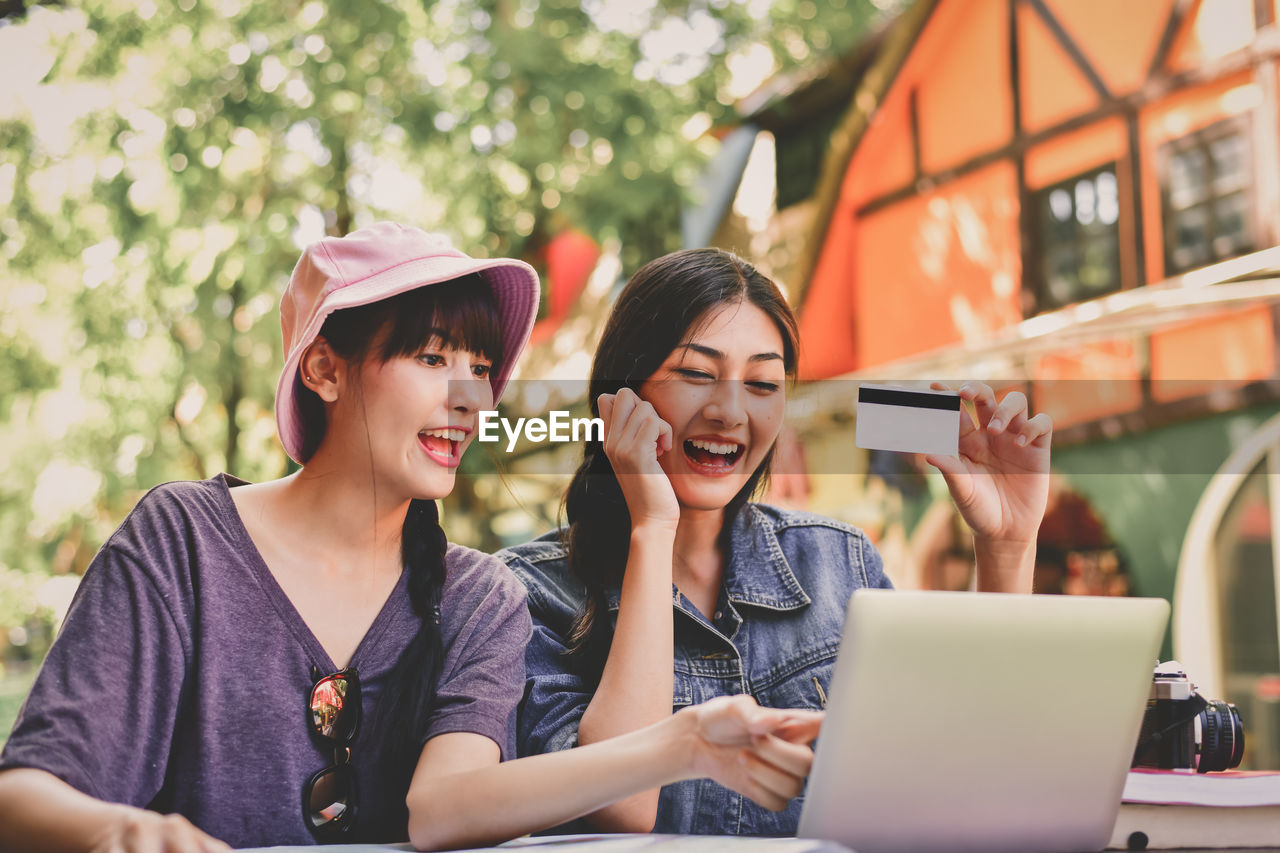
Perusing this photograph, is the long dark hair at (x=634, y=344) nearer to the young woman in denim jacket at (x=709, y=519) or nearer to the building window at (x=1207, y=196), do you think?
the young woman in denim jacket at (x=709, y=519)

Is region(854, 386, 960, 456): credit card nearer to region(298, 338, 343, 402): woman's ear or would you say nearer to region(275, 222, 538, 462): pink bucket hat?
region(275, 222, 538, 462): pink bucket hat

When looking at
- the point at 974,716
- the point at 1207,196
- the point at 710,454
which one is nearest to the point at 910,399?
the point at 710,454

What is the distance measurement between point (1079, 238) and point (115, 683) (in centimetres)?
633

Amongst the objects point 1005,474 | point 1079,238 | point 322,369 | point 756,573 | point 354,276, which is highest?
point 1079,238

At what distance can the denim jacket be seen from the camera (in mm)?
1722

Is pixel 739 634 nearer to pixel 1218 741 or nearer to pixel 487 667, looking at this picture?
pixel 487 667

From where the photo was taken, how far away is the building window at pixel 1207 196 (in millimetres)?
5887

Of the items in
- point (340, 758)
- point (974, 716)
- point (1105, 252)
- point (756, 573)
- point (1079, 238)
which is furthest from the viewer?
point (1079, 238)

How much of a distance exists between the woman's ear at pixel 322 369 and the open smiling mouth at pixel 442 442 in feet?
0.47

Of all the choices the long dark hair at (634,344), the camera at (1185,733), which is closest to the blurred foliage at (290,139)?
the long dark hair at (634,344)

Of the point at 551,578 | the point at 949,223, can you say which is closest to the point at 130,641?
the point at 551,578

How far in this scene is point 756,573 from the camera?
1955mm

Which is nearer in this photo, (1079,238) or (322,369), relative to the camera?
(322,369)

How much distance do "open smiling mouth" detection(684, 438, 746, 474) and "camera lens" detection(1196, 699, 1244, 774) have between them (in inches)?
30.0
